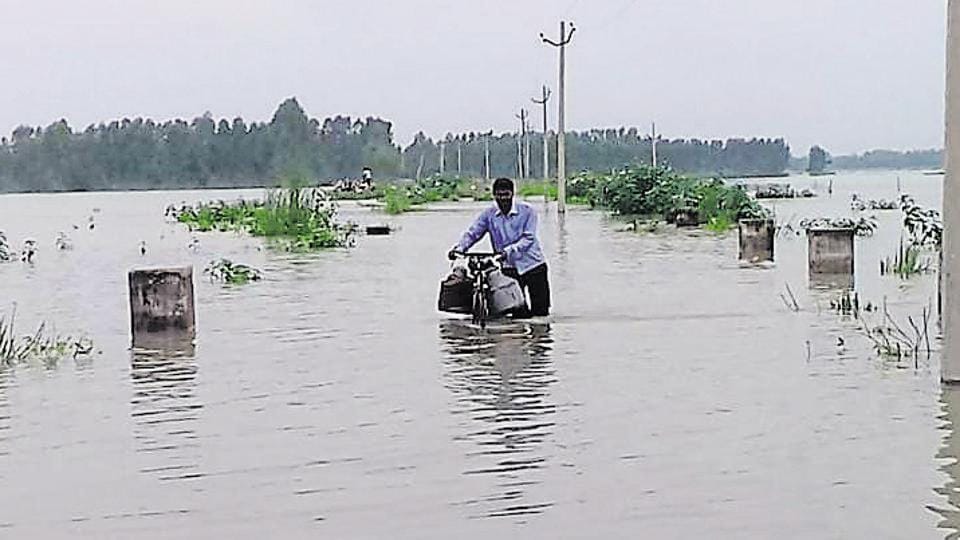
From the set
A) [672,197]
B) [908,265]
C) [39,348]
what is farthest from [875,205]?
[39,348]

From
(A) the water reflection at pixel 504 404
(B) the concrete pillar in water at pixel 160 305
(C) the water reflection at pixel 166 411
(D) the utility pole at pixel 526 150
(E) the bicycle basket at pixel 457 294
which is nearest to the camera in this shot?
(A) the water reflection at pixel 504 404

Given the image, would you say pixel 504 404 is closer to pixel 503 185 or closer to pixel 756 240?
pixel 503 185

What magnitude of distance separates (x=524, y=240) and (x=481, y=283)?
26.4 inches

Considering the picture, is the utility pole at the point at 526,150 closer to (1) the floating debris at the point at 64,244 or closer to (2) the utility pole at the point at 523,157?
(2) the utility pole at the point at 523,157

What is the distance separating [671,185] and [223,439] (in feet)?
134

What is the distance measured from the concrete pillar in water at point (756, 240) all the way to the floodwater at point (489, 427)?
259 inches

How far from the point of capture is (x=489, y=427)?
973 centimetres

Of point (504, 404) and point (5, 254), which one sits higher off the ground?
point (5, 254)

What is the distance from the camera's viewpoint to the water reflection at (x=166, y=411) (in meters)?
8.80

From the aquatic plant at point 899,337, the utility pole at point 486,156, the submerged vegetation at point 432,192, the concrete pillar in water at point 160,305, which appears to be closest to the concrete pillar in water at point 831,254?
the aquatic plant at point 899,337

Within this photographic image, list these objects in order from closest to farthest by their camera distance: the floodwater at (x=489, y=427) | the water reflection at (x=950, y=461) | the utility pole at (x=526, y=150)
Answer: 1. the water reflection at (x=950, y=461)
2. the floodwater at (x=489, y=427)
3. the utility pole at (x=526, y=150)

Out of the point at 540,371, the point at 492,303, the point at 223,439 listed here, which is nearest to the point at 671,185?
the point at 492,303

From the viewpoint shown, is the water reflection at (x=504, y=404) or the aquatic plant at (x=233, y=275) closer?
the water reflection at (x=504, y=404)

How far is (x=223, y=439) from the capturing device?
9523 mm
